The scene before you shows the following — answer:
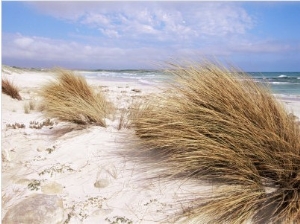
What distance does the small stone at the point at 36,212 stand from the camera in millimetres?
2254

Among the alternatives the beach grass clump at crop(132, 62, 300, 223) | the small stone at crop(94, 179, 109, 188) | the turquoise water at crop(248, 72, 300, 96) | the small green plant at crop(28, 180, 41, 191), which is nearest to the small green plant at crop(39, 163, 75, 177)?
the small green plant at crop(28, 180, 41, 191)

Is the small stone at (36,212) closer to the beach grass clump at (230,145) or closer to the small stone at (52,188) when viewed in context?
the small stone at (52,188)

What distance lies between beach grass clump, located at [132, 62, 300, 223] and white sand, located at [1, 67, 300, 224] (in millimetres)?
218

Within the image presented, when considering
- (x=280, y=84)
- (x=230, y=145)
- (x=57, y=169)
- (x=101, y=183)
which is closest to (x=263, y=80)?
(x=230, y=145)

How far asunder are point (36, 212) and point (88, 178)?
0.60 m

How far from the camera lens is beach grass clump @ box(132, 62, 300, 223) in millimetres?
2051

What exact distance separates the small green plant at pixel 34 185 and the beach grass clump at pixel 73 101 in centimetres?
142

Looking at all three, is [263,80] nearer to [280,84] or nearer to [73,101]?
[73,101]

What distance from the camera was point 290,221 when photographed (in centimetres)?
188

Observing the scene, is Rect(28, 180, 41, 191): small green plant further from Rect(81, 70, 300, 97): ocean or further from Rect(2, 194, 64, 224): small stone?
Rect(81, 70, 300, 97): ocean

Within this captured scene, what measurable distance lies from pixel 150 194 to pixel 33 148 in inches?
71.4

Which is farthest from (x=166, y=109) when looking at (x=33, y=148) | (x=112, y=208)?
(x=33, y=148)

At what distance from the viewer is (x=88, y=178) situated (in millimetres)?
2803

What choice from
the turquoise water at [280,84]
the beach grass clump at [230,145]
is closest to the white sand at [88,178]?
the beach grass clump at [230,145]
